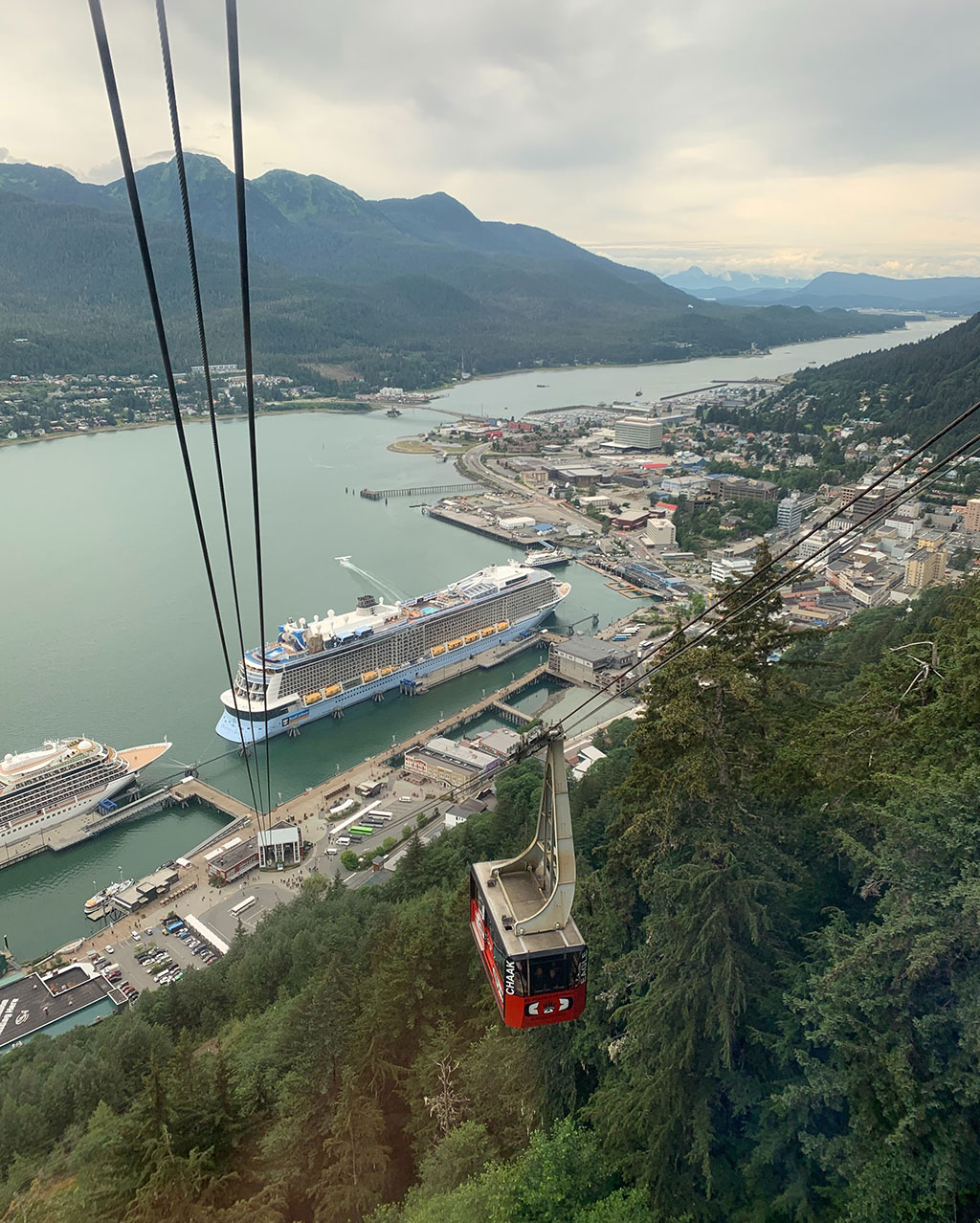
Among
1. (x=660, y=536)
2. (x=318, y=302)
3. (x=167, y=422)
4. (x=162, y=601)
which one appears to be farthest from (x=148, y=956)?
(x=318, y=302)

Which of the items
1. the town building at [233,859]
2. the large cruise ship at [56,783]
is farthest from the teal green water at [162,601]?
the town building at [233,859]

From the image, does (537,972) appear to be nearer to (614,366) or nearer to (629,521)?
(629,521)

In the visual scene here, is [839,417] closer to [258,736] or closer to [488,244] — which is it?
[258,736]

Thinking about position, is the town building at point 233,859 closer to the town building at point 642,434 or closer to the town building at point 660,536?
the town building at point 660,536

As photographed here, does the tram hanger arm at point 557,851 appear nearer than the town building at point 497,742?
Yes

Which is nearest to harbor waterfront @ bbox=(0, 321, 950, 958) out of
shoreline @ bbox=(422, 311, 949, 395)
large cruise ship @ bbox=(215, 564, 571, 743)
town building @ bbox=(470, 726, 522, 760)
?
large cruise ship @ bbox=(215, 564, 571, 743)

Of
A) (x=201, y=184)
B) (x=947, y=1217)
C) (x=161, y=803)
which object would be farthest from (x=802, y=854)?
(x=201, y=184)
